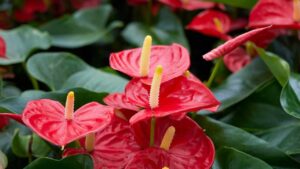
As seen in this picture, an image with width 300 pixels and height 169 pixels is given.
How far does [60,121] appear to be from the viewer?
553 mm

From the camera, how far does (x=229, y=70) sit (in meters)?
0.98

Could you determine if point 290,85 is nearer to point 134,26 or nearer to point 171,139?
point 171,139

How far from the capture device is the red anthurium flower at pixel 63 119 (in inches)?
20.6

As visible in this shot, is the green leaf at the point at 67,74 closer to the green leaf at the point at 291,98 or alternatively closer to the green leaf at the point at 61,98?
the green leaf at the point at 61,98

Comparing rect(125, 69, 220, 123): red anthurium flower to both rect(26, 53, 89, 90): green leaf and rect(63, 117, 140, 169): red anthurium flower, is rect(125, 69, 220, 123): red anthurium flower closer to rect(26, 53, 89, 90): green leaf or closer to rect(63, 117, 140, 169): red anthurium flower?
rect(63, 117, 140, 169): red anthurium flower

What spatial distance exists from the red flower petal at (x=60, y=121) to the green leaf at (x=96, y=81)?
19 cm

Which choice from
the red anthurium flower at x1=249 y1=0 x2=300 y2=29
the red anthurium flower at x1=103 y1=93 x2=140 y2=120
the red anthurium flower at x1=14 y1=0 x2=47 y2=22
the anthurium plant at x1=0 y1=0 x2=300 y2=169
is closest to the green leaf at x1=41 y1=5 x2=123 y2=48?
the anthurium plant at x1=0 y1=0 x2=300 y2=169

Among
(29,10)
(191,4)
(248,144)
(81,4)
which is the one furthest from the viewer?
(81,4)

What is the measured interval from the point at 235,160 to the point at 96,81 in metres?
0.28

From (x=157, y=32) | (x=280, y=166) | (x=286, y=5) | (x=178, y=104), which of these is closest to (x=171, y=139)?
(x=178, y=104)

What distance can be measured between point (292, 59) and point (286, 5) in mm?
109

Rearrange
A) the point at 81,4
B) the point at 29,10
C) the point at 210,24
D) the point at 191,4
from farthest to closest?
the point at 81,4 < the point at 29,10 < the point at 191,4 < the point at 210,24

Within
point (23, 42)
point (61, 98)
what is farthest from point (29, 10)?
point (61, 98)

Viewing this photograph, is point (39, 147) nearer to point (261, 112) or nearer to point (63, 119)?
point (63, 119)
